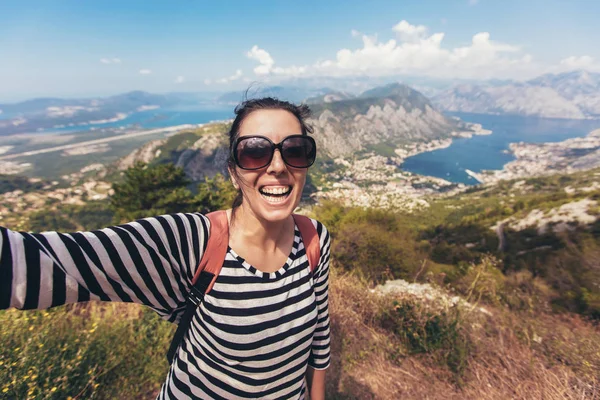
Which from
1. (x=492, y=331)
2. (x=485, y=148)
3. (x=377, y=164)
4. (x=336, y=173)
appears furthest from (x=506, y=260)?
(x=485, y=148)

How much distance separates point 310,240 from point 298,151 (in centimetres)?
55

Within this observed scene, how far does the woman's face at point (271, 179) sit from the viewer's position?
147 cm

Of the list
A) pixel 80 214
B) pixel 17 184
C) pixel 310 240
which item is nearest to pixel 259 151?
pixel 310 240

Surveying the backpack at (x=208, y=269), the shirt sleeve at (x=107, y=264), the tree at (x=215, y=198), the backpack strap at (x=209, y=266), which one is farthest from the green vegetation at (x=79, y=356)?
the tree at (x=215, y=198)

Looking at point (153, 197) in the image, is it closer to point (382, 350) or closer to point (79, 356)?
point (79, 356)

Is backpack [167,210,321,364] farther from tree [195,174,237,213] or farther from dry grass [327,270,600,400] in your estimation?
tree [195,174,237,213]

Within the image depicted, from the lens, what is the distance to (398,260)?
616 inches

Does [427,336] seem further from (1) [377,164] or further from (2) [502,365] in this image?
(1) [377,164]

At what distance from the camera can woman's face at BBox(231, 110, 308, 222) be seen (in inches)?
57.9

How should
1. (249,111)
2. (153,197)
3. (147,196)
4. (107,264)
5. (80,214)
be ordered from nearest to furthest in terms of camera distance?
(107,264), (249,111), (147,196), (153,197), (80,214)

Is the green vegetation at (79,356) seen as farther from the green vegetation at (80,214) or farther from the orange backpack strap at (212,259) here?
the green vegetation at (80,214)

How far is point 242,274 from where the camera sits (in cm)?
138

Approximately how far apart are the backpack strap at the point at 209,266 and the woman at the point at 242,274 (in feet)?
0.10

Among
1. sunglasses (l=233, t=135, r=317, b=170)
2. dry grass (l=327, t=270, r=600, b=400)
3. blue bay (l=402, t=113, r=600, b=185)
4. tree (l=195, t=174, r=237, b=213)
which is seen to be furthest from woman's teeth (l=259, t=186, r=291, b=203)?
blue bay (l=402, t=113, r=600, b=185)
